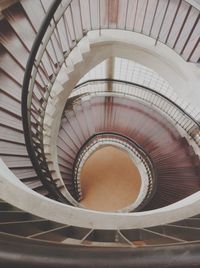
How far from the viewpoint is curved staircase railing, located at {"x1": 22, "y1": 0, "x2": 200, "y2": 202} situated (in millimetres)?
4488

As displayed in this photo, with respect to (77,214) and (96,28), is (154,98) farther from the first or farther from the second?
(77,214)

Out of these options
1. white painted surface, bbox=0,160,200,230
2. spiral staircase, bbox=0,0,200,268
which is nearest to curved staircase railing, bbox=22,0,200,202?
spiral staircase, bbox=0,0,200,268

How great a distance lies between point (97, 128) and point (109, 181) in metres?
2.51

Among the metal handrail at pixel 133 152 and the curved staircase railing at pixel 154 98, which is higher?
the curved staircase railing at pixel 154 98

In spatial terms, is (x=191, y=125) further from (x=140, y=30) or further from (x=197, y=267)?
(x=197, y=267)

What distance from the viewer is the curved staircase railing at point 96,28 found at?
4488mm

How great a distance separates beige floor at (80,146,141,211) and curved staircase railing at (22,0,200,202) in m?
4.83

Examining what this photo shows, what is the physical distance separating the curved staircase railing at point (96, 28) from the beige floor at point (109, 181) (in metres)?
4.83

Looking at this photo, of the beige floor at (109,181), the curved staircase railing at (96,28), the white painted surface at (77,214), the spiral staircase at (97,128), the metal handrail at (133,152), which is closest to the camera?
the spiral staircase at (97,128)

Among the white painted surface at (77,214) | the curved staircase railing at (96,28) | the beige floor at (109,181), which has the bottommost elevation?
the white painted surface at (77,214)

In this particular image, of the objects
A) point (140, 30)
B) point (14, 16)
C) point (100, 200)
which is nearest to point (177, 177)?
point (100, 200)

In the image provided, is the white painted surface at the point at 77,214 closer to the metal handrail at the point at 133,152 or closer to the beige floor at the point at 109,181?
the metal handrail at the point at 133,152

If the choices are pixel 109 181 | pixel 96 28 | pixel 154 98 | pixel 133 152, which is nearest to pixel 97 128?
pixel 133 152

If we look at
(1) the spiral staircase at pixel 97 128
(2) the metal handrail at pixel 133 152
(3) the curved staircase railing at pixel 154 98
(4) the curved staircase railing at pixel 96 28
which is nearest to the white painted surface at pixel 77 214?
(1) the spiral staircase at pixel 97 128
